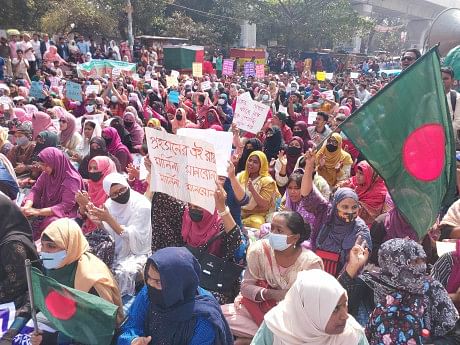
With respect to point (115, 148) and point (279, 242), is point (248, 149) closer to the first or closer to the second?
point (115, 148)

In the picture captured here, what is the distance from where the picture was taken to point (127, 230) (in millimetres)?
3463

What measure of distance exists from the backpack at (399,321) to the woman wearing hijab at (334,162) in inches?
109

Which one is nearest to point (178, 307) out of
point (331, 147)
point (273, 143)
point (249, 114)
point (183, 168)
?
point (183, 168)

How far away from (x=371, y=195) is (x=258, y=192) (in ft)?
3.42

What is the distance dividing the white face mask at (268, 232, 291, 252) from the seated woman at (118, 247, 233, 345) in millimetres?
659

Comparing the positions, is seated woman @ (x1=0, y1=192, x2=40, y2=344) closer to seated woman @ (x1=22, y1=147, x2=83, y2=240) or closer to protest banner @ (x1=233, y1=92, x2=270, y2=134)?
seated woman @ (x1=22, y1=147, x2=83, y2=240)

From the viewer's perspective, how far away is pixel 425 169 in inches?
103

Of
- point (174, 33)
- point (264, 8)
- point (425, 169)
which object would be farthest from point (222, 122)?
point (264, 8)

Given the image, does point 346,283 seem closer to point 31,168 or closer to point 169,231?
point 169,231

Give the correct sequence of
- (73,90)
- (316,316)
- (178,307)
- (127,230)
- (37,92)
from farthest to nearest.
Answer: (37,92), (73,90), (127,230), (178,307), (316,316)

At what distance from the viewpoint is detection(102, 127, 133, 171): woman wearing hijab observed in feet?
19.2

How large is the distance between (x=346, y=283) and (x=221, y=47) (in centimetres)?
2943

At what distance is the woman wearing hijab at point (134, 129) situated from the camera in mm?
6895

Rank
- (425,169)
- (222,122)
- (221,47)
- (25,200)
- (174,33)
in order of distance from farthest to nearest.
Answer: (221,47), (174,33), (222,122), (25,200), (425,169)
